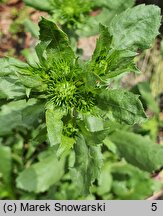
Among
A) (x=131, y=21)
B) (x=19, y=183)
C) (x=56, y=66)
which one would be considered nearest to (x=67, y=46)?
(x=56, y=66)

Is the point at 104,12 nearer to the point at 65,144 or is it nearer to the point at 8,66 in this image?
the point at 8,66

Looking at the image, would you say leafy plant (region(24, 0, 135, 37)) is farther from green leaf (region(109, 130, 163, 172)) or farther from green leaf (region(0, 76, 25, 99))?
green leaf (region(109, 130, 163, 172))

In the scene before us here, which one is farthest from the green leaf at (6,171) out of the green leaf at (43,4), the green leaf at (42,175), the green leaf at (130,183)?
the green leaf at (43,4)

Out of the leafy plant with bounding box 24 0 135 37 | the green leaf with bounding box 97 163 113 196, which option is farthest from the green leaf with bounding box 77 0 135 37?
the green leaf with bounding box 97 163 113 196

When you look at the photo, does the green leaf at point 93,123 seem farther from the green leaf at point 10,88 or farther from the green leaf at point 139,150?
the green leaf at point 139,150

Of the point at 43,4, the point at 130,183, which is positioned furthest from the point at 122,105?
the point at 130,183
